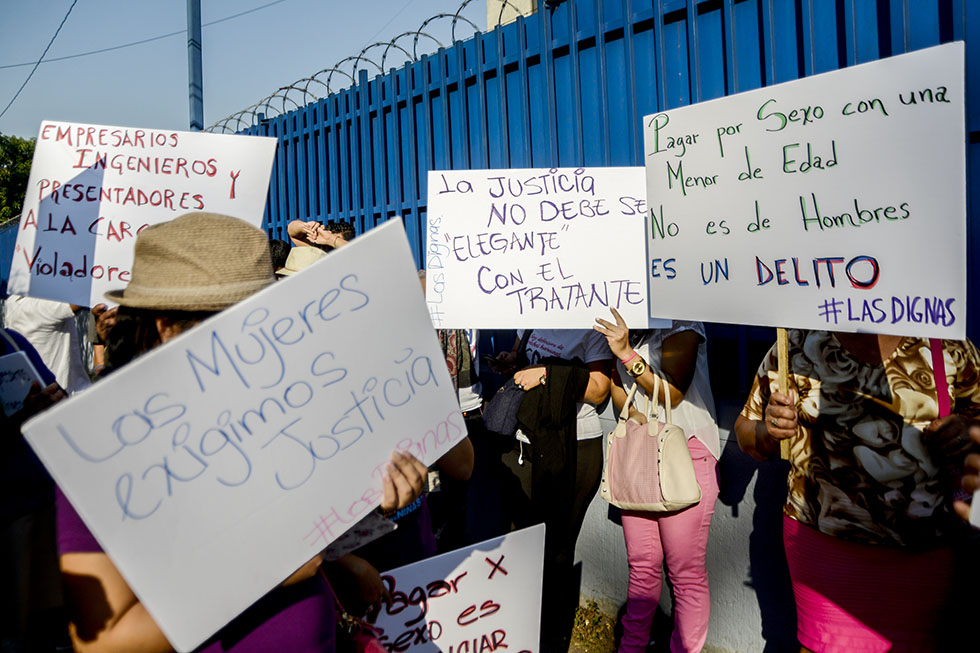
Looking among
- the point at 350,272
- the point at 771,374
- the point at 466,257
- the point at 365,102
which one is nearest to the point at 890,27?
the point at 771,374

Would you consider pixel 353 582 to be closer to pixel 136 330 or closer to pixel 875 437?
pixel 136 330

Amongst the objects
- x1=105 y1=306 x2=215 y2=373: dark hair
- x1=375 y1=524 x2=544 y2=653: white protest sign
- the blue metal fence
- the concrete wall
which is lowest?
the concrete wall

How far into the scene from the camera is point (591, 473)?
3.38 meters

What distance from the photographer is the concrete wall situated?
2932mm

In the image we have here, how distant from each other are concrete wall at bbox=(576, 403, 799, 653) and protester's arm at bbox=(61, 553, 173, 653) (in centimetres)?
259

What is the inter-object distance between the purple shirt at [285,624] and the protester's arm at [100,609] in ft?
0.43

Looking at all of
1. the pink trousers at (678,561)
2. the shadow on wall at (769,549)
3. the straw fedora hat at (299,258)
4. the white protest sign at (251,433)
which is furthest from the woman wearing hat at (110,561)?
the straw fedora hat at (299,258)

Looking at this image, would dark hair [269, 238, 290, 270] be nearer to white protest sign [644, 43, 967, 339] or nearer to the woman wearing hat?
white protest sign [644, 43, 967, 339]

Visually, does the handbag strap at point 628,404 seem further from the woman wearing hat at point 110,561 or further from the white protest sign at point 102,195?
the white protest sign at point 102,195

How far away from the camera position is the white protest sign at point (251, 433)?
1057 mm

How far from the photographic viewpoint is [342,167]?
20.6 feet

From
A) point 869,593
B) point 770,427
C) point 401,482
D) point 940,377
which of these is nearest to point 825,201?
point 940,377

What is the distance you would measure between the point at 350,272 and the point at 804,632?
2028mm

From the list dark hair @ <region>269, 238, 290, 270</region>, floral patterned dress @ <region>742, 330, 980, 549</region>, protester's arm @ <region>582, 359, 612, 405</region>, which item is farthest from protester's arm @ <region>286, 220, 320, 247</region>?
floral patterned dress @ <region>742, 330, 980, 549</region>
